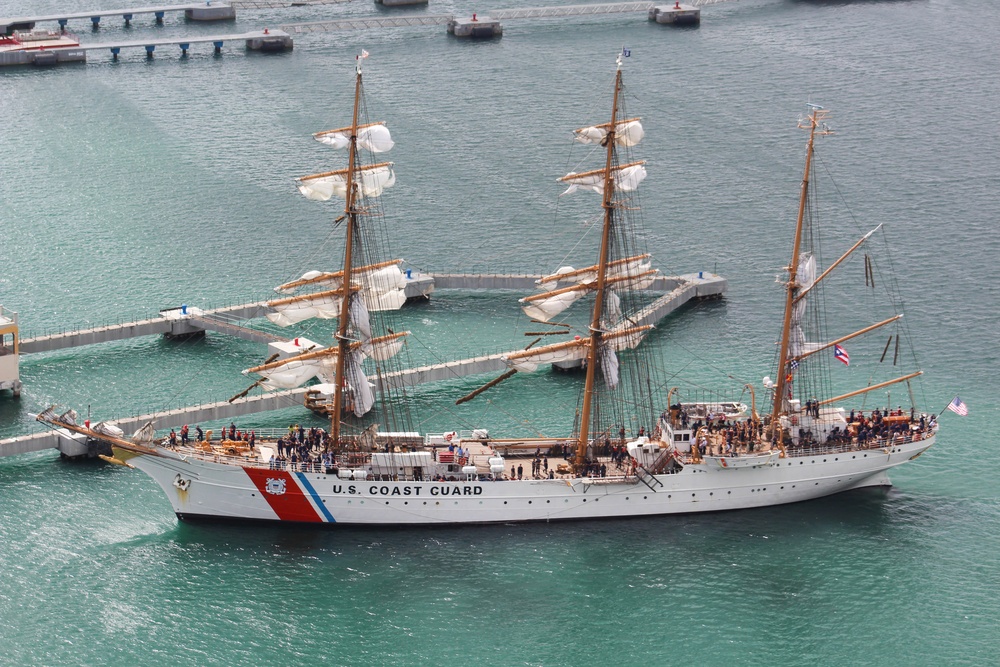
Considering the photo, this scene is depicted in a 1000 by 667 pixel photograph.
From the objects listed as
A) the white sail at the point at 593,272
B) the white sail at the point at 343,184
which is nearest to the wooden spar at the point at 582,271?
the white sail at the point at 593,272

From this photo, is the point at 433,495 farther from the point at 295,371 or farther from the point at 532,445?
the point at 295,371

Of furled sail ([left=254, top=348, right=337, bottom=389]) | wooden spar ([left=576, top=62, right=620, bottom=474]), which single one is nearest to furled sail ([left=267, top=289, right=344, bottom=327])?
furled sail ([left=254, top=348, right=337, bottom=389])

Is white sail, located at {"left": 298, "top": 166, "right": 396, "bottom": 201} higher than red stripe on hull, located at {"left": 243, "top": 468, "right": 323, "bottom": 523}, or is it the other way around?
white sail, located at {"left": 298, "top": 166, "right": 396, "bottom": 201}

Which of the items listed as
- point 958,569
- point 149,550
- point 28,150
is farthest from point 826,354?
point 28,150

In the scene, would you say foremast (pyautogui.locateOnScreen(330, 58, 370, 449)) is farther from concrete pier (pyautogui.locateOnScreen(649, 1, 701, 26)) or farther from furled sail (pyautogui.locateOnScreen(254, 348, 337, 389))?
concrete pier (pyautogui.locateOnScreen(649, 1, 701, 26))

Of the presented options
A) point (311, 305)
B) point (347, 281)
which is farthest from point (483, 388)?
point (347, 281)

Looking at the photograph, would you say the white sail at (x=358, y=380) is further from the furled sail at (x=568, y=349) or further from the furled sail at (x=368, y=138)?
the furled sail at (x=368, y=138)
